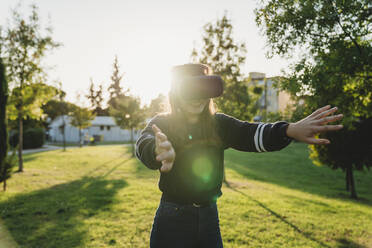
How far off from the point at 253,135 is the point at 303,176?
652 inches

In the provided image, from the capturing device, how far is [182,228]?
6.64ft

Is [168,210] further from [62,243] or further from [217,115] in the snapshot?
[62,243]

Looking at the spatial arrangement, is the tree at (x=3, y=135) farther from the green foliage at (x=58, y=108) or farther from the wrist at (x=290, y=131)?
the green foliage at (x=58, y=108)

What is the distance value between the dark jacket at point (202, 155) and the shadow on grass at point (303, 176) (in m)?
11.0

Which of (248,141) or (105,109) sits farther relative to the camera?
(105,109)

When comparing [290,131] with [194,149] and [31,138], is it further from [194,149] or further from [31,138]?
[31,138]

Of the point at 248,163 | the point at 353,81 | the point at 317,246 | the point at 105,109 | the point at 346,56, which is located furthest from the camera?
the point at 105,109

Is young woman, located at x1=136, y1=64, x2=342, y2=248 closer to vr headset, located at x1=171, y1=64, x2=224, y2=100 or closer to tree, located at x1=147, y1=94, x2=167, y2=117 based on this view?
vr headset, located at x1=171, y1=64, x2=224, y2=100

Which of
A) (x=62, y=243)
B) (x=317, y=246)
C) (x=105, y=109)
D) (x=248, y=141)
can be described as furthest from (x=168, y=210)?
(x=105, y=109)

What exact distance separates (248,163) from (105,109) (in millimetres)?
60737

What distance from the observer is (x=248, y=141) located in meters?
2.08

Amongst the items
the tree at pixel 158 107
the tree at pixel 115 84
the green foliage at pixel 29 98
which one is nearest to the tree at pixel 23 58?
the green foliage at pixel 29 98

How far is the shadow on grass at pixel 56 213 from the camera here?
512 centimetres

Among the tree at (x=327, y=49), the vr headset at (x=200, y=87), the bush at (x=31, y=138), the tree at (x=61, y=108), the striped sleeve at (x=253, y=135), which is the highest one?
the tree at (x=61, y=108)
